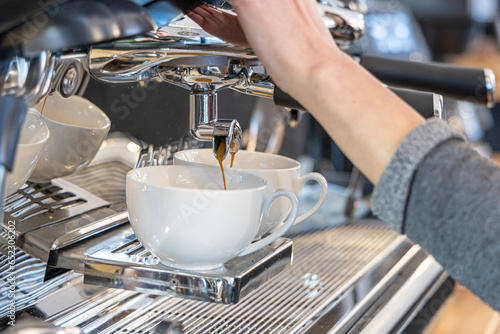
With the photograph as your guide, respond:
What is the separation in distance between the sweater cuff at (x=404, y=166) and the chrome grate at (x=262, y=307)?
18 centimetres

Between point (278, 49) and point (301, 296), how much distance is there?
25cm

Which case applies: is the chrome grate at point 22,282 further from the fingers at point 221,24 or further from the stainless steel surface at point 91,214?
the fingers at point 221,24

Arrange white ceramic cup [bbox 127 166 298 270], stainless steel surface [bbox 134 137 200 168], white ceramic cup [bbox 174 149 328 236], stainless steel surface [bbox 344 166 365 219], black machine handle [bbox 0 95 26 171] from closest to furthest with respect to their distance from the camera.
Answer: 1. black machine handle [bbox 0 95 26 171]
2. white ceramic cup [bbox 127 166 298 270]
3. white ceramic cup [bbox 174 149 328 236]
4. stainless steel surface [bbox 134 137 200 168]
5. stainless steel surface [bbox 344 166 365 219]

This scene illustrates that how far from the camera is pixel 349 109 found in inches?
13.0

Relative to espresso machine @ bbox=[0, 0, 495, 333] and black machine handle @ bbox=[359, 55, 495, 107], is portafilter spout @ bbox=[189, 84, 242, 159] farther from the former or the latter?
black machine handle @ bbox=[359, 55, 495, 107]

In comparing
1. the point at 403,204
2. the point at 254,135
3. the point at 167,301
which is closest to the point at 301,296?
the point at 167,301

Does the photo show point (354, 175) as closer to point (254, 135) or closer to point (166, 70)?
point (254, 135)

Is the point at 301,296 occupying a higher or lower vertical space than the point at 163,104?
lower

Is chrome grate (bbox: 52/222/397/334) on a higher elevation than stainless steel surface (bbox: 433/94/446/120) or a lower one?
lower

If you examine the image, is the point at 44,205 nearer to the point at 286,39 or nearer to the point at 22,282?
the point at 22,282

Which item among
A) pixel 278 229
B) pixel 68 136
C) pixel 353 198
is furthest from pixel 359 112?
pixel 353 198

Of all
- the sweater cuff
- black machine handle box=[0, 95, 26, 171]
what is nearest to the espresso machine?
black machine handle box=[0, 95, 26, 171]

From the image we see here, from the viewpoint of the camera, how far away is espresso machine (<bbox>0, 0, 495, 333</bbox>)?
0.86 feet

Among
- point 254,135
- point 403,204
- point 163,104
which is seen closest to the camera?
point 403,204
